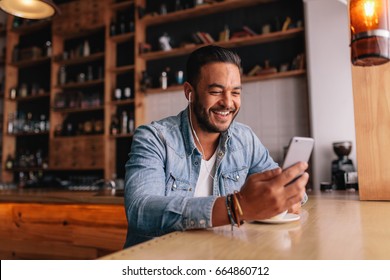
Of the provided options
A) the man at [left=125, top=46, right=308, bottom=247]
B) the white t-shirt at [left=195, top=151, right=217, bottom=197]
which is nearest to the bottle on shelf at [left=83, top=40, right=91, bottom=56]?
the man at [left=125, top=46, right=308, bottom=247]

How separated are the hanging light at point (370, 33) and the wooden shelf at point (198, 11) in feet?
Result: 10.8

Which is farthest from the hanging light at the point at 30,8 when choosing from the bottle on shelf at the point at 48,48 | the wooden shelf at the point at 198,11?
the bottle on shelf at the point at 48,48

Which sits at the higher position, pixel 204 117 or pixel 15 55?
pixel 15 55

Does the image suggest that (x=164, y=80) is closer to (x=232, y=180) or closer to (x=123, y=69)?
(x=123, y=69)

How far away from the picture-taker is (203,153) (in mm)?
1464

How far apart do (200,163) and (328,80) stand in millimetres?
2562

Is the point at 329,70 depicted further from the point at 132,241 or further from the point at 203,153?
the point at 132,241

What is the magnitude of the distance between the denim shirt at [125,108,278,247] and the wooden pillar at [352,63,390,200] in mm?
472

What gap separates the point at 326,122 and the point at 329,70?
526mm

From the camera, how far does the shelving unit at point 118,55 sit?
4055 mm

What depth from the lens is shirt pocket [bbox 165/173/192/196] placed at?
1.32 metres

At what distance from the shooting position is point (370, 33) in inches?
34.4

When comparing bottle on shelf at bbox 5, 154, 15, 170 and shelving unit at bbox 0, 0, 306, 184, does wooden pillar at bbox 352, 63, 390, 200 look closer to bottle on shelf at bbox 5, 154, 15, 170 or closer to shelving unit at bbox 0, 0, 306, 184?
shelving unit at bbox 0, 0, 306, 184

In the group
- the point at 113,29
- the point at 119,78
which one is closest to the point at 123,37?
the point at 113,29
